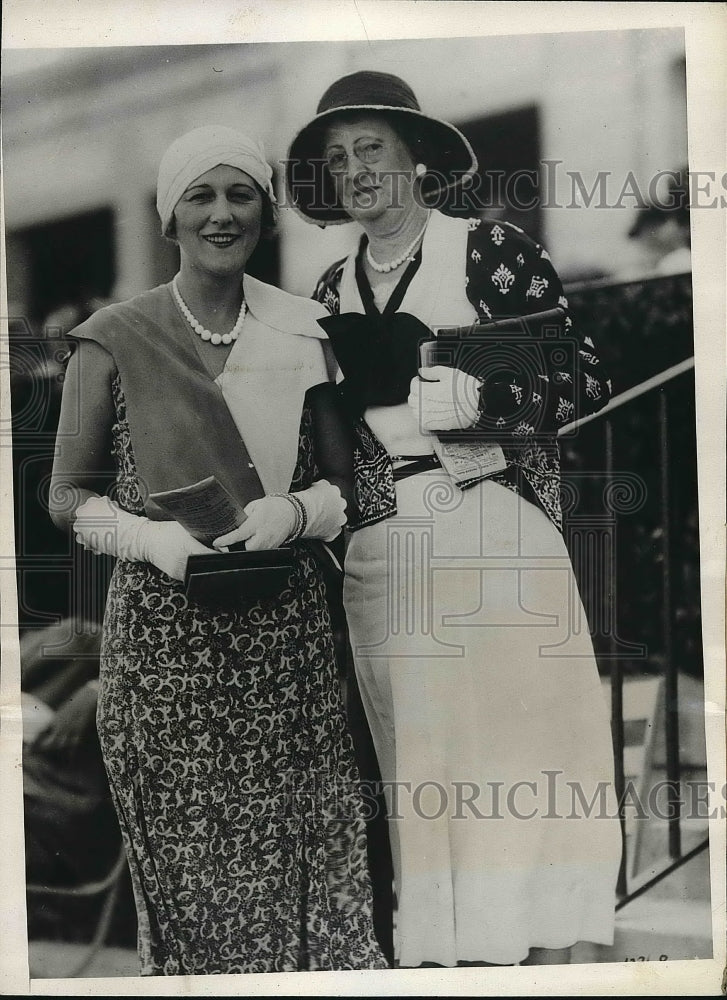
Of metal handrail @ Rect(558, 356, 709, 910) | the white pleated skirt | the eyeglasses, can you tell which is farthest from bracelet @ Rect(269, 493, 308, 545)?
the eyeglasses

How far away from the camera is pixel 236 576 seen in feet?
4.98

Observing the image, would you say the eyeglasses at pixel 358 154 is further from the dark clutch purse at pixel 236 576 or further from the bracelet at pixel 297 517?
the dark clutch purse at pixel 236 576

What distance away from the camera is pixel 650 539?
62.3 inches

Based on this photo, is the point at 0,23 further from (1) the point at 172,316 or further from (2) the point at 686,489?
(2) the point at 686,489

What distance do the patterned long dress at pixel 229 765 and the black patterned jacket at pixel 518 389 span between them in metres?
0.14

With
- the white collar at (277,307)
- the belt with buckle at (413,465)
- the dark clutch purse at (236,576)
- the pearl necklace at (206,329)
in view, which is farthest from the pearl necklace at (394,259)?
the dark clutch purse at (236,576)

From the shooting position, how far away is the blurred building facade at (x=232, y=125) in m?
1.55

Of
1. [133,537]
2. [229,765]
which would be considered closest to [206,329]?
[133,537]

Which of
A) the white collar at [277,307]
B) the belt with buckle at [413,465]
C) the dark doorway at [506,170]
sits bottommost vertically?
the belt with buckle at [413,465]

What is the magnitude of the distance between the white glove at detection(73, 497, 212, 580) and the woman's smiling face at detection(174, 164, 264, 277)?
48 cm

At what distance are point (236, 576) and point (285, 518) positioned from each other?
0.14m

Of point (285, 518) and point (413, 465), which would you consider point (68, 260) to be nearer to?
point (285, 518)

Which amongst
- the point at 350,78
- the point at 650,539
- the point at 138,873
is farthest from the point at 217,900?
the point at 350,78

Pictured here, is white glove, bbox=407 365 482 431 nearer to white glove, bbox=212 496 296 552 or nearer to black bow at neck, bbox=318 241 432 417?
black bow at neck, bbox=318 241 432 417
